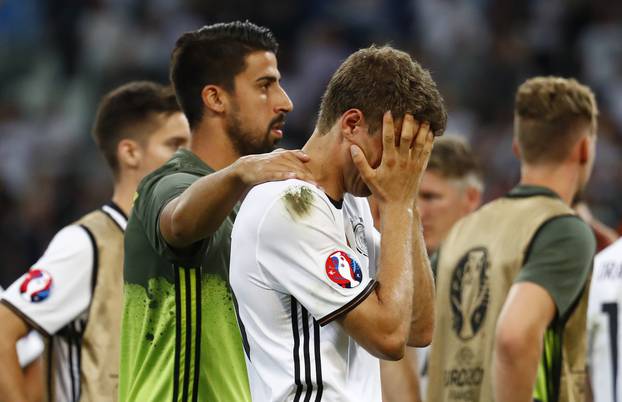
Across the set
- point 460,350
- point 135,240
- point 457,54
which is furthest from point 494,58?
point 135,240

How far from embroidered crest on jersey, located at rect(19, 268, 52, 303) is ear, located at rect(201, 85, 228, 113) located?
43.7 inches

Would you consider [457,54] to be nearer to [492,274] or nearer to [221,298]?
[492,274]

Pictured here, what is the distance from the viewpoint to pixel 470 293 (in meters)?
5.20

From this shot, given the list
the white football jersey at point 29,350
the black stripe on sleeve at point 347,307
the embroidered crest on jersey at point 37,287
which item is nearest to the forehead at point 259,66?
the embroidered crest on jersey at point 37,287

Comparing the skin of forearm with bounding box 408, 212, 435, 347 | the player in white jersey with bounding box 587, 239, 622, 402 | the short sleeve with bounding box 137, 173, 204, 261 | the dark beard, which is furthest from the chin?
the player in white jersey with bounding box 587, 239, 622, 402

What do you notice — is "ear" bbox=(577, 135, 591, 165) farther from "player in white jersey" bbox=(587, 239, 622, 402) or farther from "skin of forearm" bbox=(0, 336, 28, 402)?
"skin of forearm" bbox=(0, 336, 28, 402)

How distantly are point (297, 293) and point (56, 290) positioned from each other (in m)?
1.90

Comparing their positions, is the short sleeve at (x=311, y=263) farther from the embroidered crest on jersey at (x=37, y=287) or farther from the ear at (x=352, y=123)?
the embroidered crest on jersey at (x=37, y=287)

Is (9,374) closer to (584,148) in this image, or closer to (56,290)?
(56,290)

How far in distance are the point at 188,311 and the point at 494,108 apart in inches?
370

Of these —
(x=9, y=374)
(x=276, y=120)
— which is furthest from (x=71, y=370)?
(x=276, y=120)

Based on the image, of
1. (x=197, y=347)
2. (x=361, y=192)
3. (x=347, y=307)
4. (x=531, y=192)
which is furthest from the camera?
(x=531, y=192)

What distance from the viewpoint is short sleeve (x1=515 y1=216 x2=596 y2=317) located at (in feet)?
15.6

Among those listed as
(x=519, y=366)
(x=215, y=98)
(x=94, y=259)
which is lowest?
(x=519, y=366)
